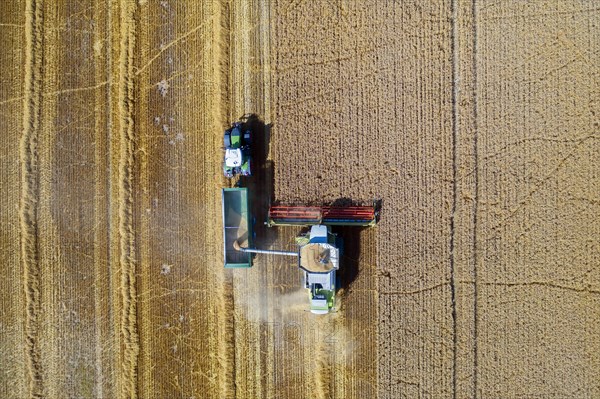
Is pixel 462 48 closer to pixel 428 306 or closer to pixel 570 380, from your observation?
pixel 428 306

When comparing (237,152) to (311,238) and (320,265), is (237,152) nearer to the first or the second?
(311,238)

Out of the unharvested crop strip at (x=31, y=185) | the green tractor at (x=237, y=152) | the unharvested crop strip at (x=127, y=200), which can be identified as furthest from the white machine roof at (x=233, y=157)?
the unharvested crop strip at (x=31, y=185)

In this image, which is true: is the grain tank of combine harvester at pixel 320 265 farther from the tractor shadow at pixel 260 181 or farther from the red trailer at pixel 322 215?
the tractor shadow at pixel 260 181

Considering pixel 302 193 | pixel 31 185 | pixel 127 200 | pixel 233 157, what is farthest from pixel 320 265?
pixel 31 185

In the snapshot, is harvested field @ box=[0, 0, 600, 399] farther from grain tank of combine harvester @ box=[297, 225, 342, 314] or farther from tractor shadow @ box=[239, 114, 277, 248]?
grain tank of combine harvester @ box=[297, 225, 342, 314]

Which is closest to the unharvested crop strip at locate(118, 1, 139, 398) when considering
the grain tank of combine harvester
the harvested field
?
the harvested field
